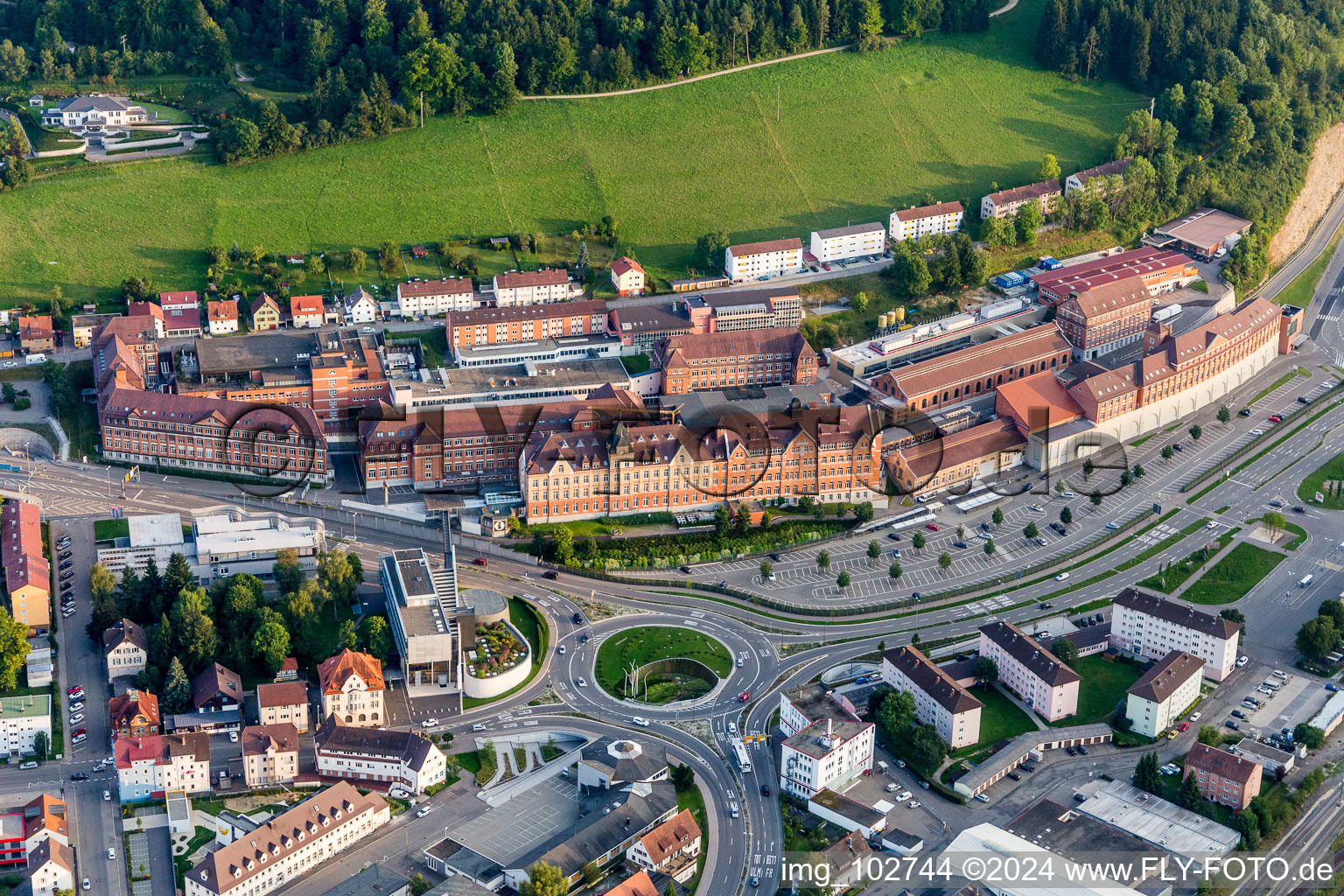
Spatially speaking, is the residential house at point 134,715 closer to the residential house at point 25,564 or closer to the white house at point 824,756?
the residential house at point 25,564

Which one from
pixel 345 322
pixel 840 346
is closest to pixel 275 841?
pixel 345 322

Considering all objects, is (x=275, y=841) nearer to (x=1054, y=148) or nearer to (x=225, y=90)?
(x=225, y=90)

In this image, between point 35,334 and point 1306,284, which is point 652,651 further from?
point 1306,284

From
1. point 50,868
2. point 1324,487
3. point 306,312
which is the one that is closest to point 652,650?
point 50,868

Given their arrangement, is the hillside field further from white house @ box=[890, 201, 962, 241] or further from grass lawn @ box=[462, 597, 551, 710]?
grass lawn @ box=[462, 597, 551, 710]

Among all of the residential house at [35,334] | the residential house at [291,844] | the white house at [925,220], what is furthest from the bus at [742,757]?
the residential house at [35,334]

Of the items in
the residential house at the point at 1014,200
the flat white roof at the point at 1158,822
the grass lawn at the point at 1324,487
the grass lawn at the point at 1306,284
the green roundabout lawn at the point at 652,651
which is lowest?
the flat white roof at the point at 1158,822
